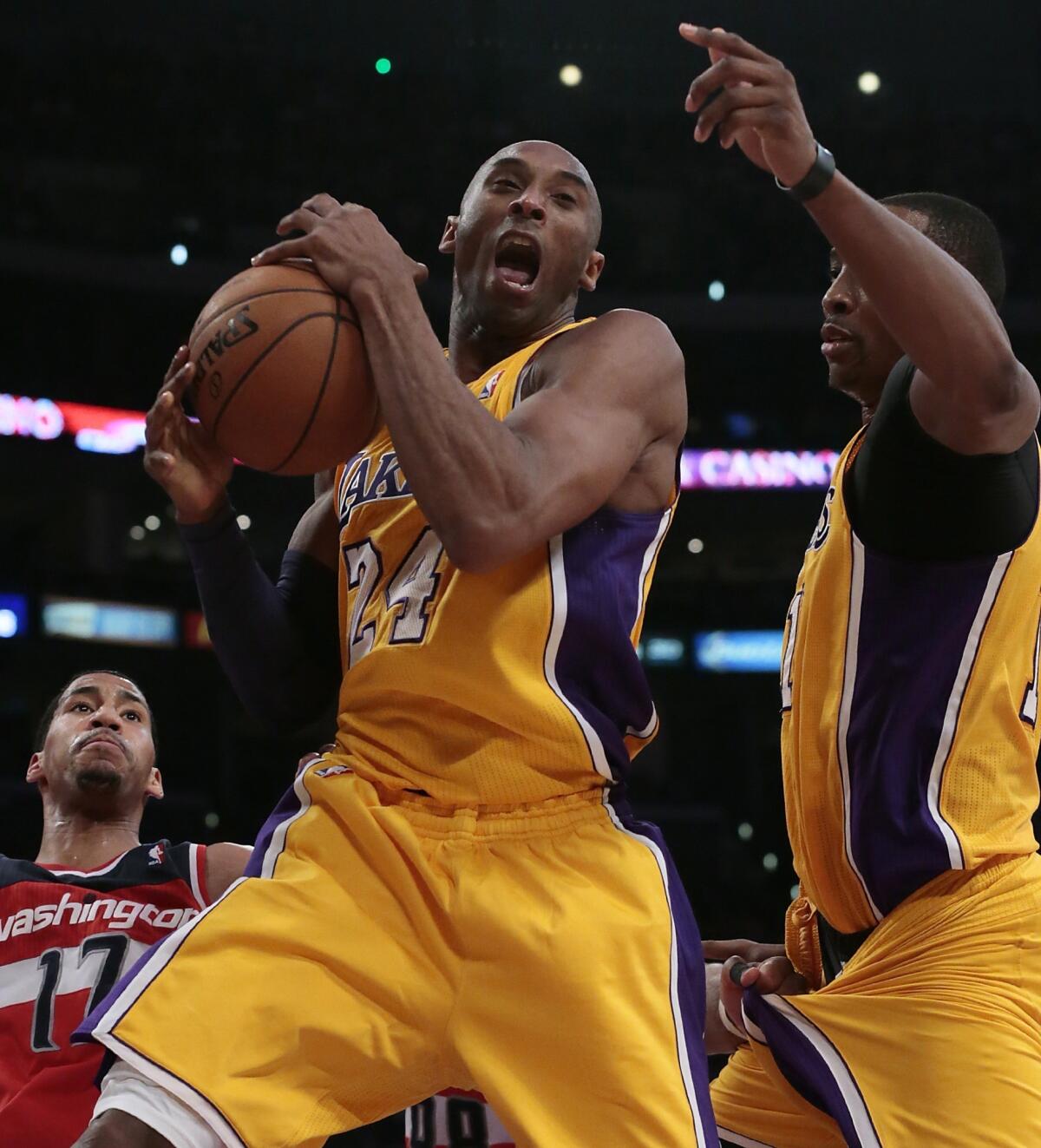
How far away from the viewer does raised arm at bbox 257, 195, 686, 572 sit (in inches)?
79.4

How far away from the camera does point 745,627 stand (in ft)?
49.6

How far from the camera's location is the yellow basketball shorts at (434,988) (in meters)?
1.93

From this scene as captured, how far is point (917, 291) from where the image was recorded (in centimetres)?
201

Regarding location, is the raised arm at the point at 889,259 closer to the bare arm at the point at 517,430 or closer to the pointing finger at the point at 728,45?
the pointing finger at the point at 728,45

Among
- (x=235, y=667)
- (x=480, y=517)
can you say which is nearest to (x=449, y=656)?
(x=480, y=517)

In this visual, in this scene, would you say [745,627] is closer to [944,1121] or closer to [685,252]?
[685,252]

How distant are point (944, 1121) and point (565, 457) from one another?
3.51 ft

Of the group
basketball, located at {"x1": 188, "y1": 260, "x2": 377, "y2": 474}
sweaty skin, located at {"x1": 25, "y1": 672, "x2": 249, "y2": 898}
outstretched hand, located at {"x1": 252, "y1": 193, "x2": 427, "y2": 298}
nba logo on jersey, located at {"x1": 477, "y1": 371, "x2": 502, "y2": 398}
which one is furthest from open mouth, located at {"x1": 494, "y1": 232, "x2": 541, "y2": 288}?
sweaty skin, located at {"x1": 25, "y1": 672, "x2": 249, "y2": 898}

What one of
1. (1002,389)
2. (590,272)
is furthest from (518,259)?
(1002,389)

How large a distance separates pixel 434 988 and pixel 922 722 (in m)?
0.86

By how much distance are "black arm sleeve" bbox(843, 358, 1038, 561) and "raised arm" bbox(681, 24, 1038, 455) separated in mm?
88

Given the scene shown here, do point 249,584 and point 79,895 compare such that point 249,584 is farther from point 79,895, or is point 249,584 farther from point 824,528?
point 79,895

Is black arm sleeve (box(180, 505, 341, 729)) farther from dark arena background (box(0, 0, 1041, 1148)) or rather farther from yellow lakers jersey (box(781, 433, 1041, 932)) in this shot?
dark arena background (box(0, 0, 1041, 1148))

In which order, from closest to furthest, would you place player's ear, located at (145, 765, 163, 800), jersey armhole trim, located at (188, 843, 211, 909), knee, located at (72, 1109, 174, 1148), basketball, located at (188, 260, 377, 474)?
knee, located at (72, 1109, 174, 1148) < basketball, located at (188, 260, 377, 474) < jersey armhole trim, located at (188, 843, 211, 909) < player's ear, located at (145, 765, 163, 800)
